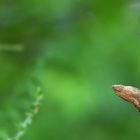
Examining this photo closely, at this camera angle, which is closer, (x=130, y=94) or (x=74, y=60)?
(x=130, y=94)

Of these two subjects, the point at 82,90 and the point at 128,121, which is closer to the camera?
the point at 82,90

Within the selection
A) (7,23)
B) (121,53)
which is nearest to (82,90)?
(121,53)

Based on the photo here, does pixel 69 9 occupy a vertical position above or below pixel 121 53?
above

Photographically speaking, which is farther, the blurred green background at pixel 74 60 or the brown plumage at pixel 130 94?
the blurred green background at pixel 74 60

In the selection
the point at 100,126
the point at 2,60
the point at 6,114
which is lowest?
the point at 100,126

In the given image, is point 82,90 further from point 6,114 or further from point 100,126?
point 6,114

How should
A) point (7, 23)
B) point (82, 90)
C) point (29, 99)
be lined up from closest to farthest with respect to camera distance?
point (29, 99) < point (82, 90) < point (7, 23)

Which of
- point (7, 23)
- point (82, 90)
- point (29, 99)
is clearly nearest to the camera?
point (29, 99)

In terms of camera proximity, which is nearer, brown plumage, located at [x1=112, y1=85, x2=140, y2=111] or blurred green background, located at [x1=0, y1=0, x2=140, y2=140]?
brown plumage, located at [x1=112, y1=85, x2=140, y2=111]
